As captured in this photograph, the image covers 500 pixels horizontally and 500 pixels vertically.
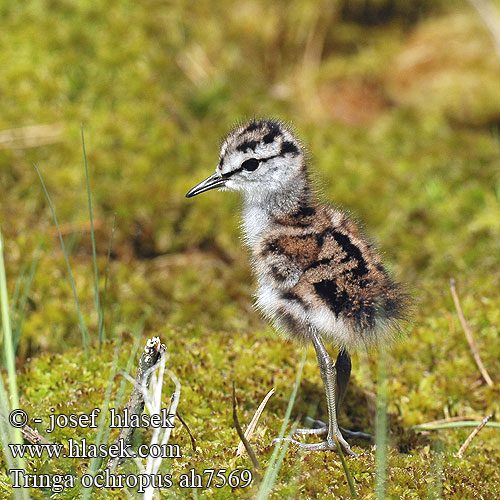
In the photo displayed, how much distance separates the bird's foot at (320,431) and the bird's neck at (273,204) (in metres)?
1.04

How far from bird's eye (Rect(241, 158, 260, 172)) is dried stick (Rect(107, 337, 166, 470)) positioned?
130 cm

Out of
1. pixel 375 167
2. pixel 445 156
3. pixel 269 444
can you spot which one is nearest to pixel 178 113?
pixel 375 167

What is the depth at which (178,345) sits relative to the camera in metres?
4.52

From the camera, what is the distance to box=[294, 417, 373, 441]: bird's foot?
367cm

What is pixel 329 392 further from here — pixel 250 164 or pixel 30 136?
pixel 30 136

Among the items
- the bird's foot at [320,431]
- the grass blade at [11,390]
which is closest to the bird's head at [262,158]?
the bird's foot at [320,431]

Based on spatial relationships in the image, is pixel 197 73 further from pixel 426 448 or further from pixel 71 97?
pixel 426 448

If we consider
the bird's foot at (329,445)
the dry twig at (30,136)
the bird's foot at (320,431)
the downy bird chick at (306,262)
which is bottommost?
the bird's foot at (329,445)

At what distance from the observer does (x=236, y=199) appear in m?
6.72

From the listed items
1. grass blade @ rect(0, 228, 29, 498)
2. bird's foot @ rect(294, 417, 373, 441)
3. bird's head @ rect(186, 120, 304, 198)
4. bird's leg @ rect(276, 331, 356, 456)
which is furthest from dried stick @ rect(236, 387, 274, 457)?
bird's head @ rect(186, 120, 304, 198)

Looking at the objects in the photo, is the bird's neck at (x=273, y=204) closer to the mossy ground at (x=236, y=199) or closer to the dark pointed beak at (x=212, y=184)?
the dark pointed beak at (x=212, y=184)

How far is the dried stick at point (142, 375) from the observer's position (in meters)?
3.01

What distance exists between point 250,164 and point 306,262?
813 mm

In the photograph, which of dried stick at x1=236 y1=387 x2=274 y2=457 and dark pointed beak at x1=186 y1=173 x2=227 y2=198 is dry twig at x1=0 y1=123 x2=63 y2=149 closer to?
dark pointed beak at x1=186 y1=173 x2=227 y2=198
